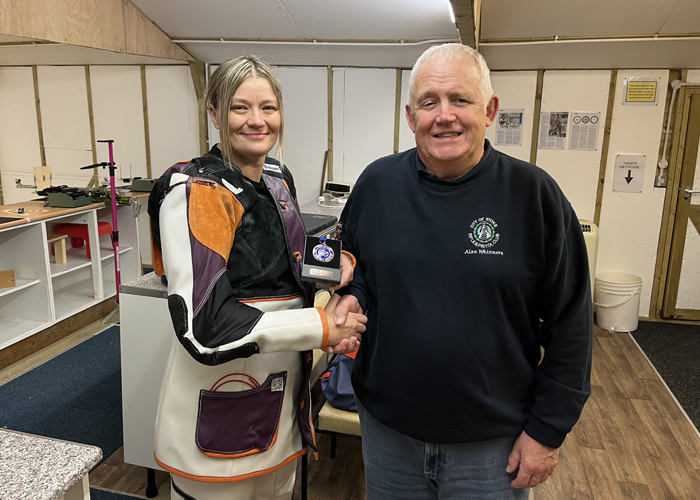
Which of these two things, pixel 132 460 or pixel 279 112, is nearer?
pixel 279 112

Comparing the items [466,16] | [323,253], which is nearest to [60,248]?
[466,16]

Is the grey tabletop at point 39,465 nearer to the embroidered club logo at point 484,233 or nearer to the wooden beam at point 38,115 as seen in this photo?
the embroidered club logo at point 484,233

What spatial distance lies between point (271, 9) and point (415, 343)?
3.66 metres

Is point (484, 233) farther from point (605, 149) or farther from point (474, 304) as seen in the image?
point (605, 149)

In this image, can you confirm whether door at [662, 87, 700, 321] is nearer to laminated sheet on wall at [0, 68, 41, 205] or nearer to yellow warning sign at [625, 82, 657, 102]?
yellow warning sign at [625, 82, 657, 102]

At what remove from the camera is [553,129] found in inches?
180

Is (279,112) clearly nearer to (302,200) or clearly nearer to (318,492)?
(318,492)

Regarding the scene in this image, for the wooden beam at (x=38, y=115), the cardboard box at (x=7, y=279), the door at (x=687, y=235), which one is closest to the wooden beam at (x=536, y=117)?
the door at (x=687, y=235)

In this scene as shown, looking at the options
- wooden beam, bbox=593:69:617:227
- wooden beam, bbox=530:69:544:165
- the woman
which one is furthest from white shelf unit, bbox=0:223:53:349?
wooden beam, bbox=593:69:617:227

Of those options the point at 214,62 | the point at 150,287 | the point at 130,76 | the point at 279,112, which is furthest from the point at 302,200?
the point at 279,112

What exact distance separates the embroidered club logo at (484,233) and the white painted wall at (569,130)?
376 cm

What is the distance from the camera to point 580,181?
15.1 ft

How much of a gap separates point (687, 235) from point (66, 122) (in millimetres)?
6264

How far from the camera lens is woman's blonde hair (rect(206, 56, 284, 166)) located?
134 centimetres
